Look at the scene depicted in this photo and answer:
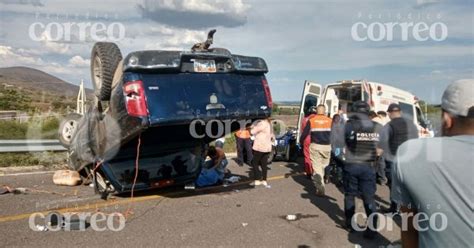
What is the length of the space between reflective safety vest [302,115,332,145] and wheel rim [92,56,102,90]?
4380 millimetres

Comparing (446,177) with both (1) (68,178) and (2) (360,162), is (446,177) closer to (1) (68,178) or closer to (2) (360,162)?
(2) (360,162)

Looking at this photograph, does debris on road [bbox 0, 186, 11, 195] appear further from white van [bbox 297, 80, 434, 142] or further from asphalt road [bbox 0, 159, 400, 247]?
white van [bbox 297, 80, 434, 142]

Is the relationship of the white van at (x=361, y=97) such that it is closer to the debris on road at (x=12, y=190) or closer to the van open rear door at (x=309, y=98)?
the van open rear door at (x=309, y=98)

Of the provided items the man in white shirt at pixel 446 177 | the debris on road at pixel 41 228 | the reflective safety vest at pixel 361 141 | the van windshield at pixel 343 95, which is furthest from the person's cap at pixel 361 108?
the van windshield at pixel 343 95

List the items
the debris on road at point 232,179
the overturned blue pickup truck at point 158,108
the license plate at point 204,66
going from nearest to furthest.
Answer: the overturned blue pickup truck at point 158,108 → the license plate at point 204,66 → the debris on road at point 232,179

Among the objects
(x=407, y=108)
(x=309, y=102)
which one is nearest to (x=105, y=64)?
(x=309, y=102)

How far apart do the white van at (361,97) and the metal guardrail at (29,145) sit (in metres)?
7.22

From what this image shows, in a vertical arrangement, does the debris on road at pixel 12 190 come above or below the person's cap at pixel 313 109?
below

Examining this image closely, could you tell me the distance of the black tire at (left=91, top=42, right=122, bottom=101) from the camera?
6.27 m

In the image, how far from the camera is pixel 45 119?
1582cm

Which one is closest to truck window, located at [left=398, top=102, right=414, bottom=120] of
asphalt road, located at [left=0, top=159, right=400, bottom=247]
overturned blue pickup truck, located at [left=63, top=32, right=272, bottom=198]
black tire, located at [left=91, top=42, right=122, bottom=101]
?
asphalt road, located at [left=0, top=159, right=400, bottom=247]

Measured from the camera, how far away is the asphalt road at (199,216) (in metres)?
5.38

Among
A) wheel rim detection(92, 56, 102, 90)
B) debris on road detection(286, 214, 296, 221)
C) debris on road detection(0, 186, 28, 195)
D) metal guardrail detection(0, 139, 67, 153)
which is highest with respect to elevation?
wheel rim detection(92, 56, 102, 90)

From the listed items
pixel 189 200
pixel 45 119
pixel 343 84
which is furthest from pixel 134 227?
pixel 45 119
